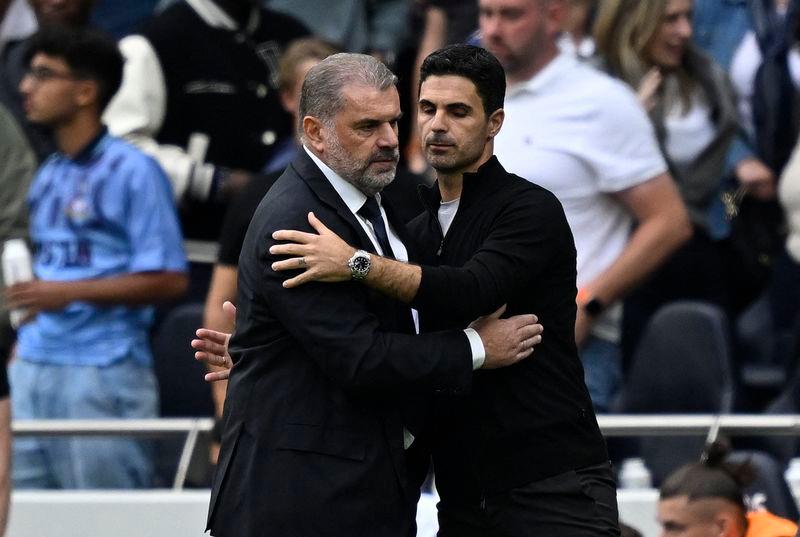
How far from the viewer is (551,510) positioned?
4.39 m

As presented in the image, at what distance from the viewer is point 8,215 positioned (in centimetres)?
707

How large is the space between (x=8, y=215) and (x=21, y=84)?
2.66ft

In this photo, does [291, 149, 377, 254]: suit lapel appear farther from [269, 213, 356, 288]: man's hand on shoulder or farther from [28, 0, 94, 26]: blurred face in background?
[28, 0, 94, 26]: blurred face in background

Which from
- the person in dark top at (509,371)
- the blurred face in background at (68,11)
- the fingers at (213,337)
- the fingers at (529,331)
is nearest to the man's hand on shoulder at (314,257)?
the person in dark top at (509,371)

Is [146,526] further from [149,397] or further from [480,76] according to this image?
[480,76]

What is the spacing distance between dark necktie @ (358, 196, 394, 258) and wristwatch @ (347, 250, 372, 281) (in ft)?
0.74

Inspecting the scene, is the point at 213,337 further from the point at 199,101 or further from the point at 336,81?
the point at 199,101

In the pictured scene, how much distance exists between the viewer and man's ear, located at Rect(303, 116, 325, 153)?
4.37 m

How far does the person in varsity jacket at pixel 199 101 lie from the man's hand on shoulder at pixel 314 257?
Answer: 3301 mm

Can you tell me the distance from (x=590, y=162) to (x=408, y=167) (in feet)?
4.59

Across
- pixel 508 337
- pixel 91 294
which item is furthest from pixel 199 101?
pixel 508 337

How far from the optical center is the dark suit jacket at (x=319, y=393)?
421 cm

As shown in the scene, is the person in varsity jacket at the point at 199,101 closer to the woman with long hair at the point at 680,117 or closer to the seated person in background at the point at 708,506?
the woman with long hair at the point at 680,117

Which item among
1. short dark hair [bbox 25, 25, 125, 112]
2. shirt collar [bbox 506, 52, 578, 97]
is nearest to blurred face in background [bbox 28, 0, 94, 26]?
short dark hair [bbox 25, 25, 125, 112]
